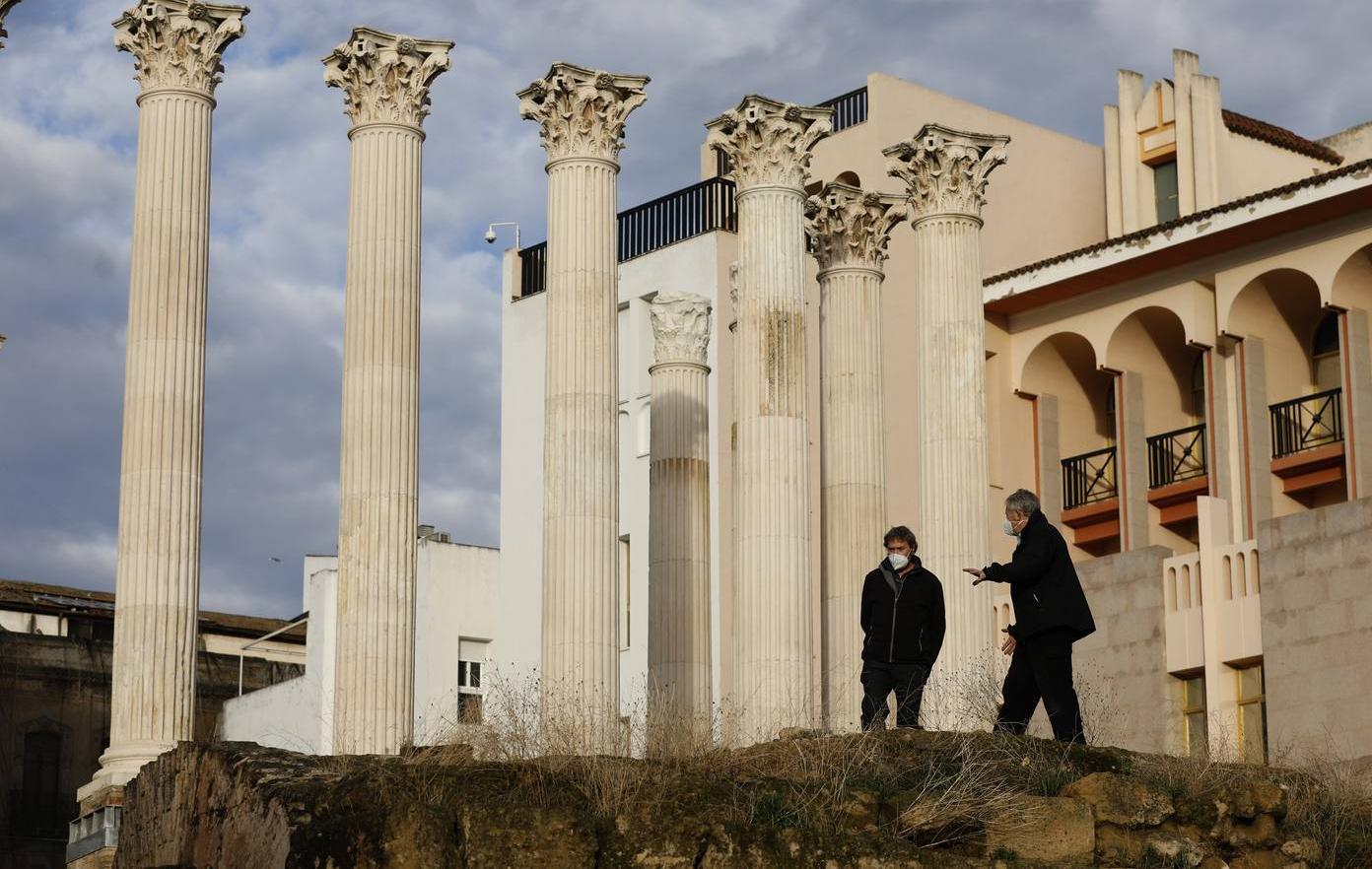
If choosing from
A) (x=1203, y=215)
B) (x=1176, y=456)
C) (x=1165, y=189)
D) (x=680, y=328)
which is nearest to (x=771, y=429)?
(x=680, y=328)

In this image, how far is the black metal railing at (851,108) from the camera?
52481mm

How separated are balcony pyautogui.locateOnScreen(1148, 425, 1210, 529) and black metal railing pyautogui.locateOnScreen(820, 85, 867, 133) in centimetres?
1091

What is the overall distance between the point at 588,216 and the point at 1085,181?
2248 centimetres

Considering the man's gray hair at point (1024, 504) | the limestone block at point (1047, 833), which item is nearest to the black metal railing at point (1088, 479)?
the man's gray hair at point (1024, 504)

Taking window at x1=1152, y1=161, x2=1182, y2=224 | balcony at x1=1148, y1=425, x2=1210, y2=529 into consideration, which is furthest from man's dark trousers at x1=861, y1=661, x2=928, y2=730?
window at x1=1152, y1=161, x2=1182, y2=224

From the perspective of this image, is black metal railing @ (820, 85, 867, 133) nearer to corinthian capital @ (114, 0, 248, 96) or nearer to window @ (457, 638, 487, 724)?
window @ (457, 638, 487, 724)

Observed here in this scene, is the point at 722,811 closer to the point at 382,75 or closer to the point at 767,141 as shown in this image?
the point at 382,75

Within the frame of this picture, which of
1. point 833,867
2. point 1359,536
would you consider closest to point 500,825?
point 833,867

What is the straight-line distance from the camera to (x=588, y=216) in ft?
109

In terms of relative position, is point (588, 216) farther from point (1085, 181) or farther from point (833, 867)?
point (1085, 181)

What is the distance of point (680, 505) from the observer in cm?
3834

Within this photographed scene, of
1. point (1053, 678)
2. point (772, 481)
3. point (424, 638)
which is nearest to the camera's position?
point (1053, 678)

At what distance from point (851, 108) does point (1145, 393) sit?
411 inches

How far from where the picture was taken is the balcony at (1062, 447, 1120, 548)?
45594 mm
